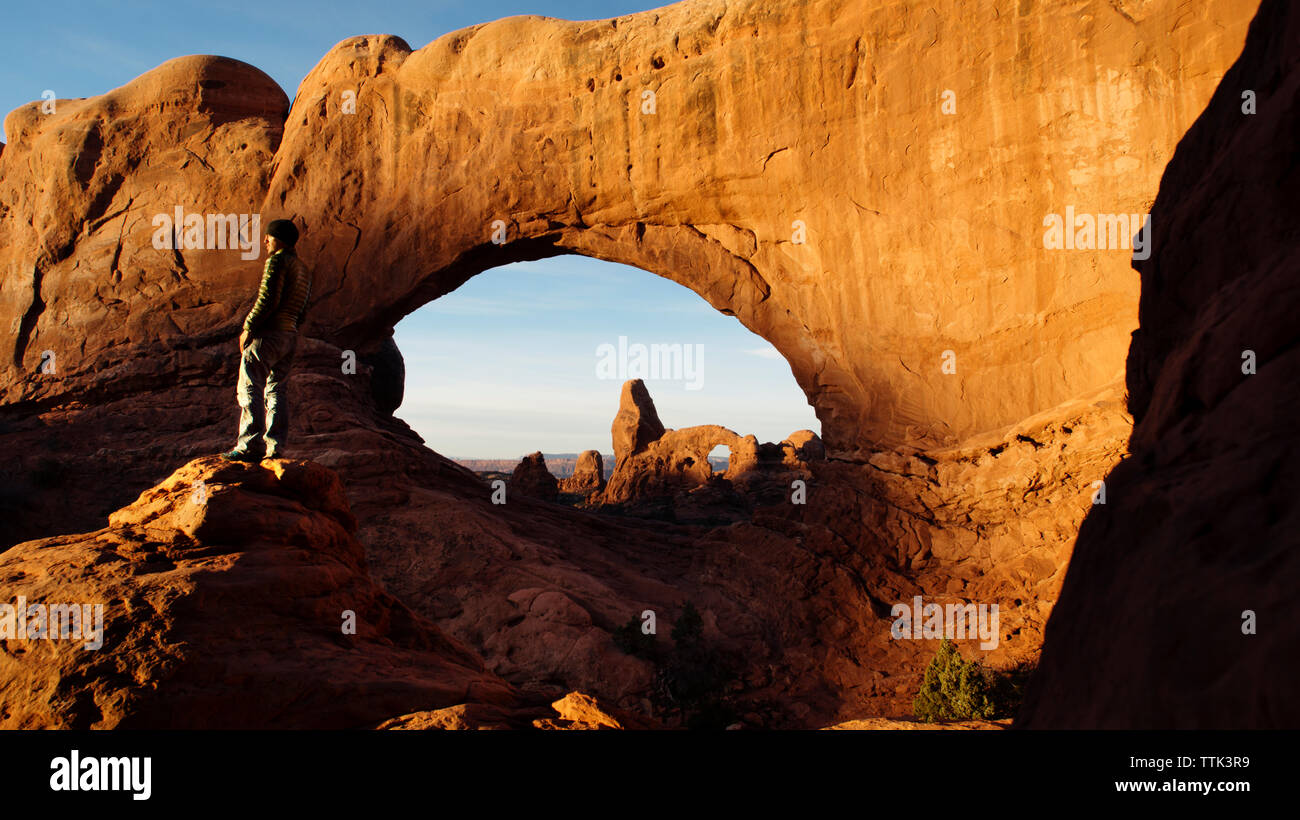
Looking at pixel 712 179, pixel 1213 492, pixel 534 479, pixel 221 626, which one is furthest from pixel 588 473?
pixel 1213 492

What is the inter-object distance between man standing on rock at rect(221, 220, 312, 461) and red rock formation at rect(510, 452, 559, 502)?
19.6 metres

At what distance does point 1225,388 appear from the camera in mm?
3799

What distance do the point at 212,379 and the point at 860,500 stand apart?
13.1 m

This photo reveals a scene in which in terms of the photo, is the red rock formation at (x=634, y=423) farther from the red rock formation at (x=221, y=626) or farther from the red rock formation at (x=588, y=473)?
the red rock formation at (x=221, y=626)

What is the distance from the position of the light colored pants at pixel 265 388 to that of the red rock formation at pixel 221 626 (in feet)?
1.16

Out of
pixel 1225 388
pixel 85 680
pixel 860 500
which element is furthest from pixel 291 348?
pixel 860 500

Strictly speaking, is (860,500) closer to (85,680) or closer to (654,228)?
(654,228)

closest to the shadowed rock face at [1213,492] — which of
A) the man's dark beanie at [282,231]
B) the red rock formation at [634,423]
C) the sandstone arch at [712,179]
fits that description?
the man's dark beanie at [282,231]

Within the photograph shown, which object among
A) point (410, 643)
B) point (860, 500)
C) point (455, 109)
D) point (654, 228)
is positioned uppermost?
point (455, 109)

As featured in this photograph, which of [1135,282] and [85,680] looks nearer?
[85,680]

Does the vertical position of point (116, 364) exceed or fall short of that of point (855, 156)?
it falls short

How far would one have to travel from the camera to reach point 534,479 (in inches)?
1062

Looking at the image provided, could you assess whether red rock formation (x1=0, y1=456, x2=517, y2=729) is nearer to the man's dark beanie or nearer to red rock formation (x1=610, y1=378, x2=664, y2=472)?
the man's dark beanie

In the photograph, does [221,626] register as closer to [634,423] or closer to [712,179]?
[712,179]
